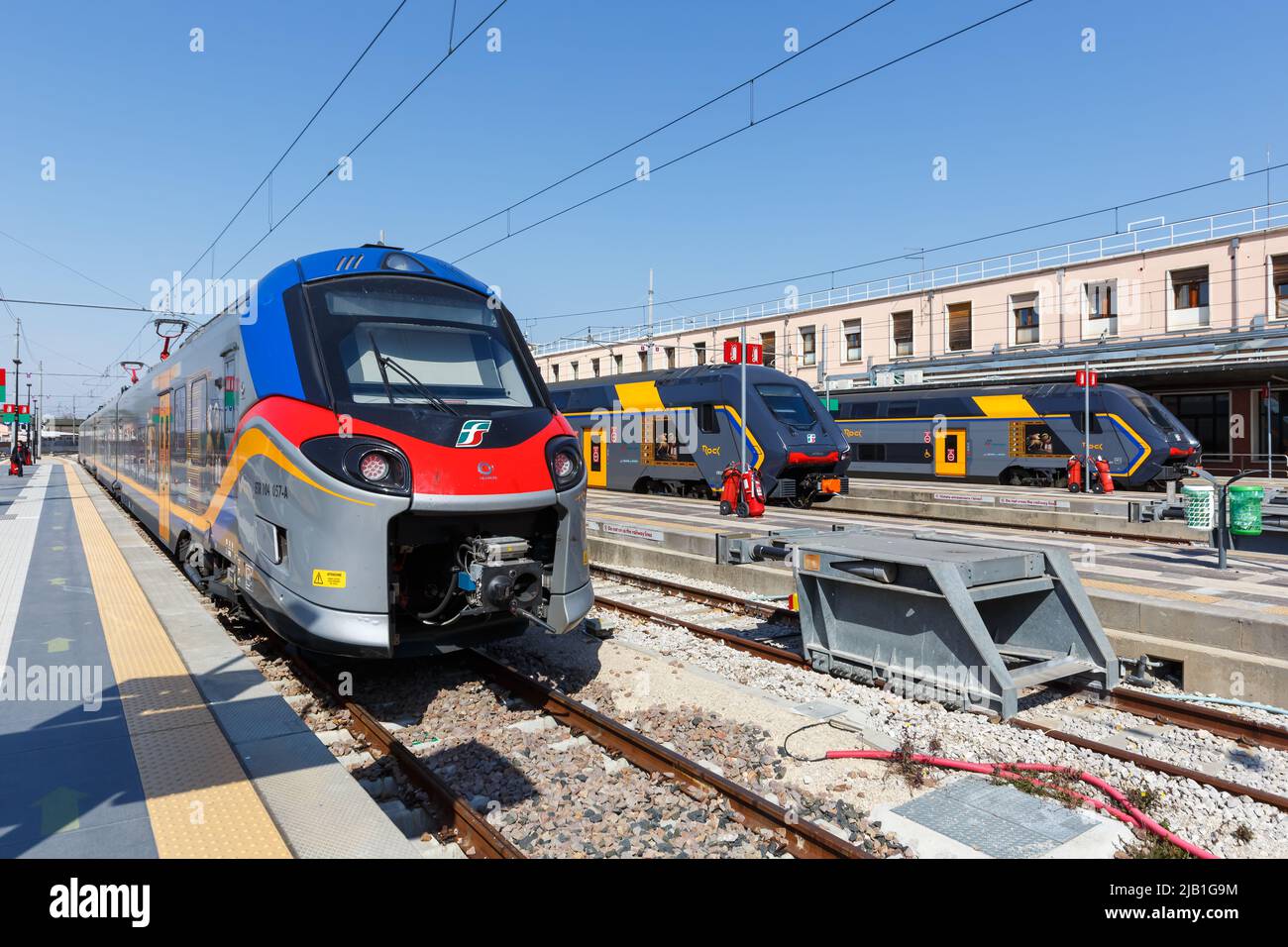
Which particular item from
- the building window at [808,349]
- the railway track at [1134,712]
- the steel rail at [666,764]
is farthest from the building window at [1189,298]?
the steel rail at [666,764]

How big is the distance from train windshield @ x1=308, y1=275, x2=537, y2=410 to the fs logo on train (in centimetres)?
35

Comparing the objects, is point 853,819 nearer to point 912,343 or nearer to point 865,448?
point 865,448

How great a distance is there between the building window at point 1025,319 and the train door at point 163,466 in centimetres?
3025

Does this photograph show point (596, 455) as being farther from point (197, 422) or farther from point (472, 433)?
point (472, 433)

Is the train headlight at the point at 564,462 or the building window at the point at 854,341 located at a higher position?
the building window at the point at 854,341

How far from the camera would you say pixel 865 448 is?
3006 centimetres

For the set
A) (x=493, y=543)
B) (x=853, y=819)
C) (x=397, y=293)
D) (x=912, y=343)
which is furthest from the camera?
(x=912, y=343)

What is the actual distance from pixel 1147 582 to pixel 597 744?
774 cm

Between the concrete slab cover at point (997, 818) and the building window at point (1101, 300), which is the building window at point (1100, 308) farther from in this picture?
the concrete slab cover at point (997, 818)

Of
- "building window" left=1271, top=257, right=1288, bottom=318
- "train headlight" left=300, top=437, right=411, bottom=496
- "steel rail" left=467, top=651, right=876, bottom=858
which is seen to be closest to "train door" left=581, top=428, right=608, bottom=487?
"steel rail" left=467, top=651, right=876, bottom=858

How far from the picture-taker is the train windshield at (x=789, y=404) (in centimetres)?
2005

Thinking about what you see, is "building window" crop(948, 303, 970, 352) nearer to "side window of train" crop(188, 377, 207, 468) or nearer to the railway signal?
the railway signal
